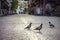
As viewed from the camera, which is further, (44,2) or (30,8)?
(30,8)

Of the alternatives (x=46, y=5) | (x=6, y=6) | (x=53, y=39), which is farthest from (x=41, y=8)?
(x=53, y=39)

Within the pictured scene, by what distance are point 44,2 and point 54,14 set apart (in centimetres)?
175

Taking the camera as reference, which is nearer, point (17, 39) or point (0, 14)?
point (17, 39)

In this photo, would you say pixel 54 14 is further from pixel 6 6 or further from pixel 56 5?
pixel 6 6

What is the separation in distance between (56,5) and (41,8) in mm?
1225

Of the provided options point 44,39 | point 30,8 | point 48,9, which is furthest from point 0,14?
point 44,39

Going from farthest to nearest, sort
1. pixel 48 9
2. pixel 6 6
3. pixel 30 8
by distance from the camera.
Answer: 1. pixel 30 8
2. pixel 48 9
3. pixel 6 6

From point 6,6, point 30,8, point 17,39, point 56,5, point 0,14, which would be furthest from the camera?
point 30,8

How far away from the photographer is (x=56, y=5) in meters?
17.2

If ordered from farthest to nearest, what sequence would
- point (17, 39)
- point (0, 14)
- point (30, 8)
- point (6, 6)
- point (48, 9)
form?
point (30, 8) → point (48, 9) → point (6, 6) → point (0, 14) → point (17, 39)

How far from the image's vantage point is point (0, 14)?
1373 centimetres

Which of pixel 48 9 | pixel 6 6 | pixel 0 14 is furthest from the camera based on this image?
pixel 48 9

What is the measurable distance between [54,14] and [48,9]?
1.76 feet

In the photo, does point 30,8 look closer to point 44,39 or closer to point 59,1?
point 59,1
